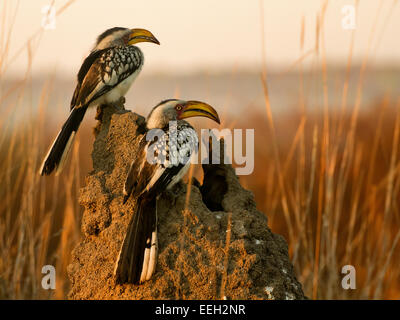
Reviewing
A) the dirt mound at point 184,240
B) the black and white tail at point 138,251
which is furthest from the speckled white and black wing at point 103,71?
the black and white tail at point 138,251

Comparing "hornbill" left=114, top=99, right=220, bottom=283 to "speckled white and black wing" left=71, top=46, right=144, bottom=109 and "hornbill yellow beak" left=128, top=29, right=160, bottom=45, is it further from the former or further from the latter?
"hornbill yellow beak" left=128, top=29, right=160, bottom=45

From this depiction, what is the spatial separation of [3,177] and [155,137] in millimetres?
2077

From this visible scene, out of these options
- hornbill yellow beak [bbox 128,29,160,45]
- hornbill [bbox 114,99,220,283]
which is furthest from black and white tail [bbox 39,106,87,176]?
hornbill yellow beak [bbox 128,29,160,45]

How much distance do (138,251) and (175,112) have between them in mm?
749

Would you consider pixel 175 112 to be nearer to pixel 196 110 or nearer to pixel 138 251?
pixel 196 110

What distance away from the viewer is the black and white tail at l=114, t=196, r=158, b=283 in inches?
89.7

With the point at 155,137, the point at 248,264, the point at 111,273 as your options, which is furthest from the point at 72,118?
the point at 248,264

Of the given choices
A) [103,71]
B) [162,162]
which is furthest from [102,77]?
[162,162]

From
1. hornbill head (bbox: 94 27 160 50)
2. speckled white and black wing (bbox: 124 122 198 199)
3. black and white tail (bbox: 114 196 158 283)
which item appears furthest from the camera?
hornbill head (bbox: 94 27 160 50)

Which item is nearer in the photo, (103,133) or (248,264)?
(248,264)

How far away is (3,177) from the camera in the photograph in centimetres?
416

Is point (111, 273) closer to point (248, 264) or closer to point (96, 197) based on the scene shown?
point (96, 197)

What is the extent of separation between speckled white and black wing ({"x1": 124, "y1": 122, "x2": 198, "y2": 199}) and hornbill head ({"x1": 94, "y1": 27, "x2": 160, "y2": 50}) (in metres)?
0.91

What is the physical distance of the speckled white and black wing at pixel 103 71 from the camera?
305 cm
